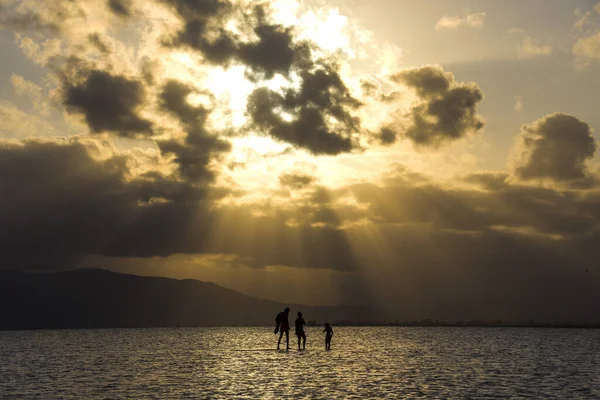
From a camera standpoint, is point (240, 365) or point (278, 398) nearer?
point (278, 398)

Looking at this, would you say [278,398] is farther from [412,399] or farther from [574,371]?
[574,371]

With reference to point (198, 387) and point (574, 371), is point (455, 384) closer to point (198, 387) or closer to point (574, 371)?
point (198, 387)

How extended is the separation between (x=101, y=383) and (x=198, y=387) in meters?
7.49

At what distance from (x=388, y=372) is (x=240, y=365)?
42.4 ft

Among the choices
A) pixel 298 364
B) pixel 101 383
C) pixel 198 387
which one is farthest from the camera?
pixel 298 364

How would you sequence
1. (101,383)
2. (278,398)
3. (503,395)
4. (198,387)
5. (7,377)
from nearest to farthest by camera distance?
(278,398) < (503,395) < (198,387) < (101,383) < (7,377)

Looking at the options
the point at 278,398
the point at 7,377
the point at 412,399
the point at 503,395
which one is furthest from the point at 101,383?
the point at 503,395

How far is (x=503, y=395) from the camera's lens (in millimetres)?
35344

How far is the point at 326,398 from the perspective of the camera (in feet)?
108

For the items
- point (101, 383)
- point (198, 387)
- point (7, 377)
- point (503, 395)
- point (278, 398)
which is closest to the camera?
point (278, 398)

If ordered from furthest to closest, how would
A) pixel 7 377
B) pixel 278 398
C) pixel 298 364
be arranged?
pixel 298 364 < pixel 7 377 < pixel 278 398

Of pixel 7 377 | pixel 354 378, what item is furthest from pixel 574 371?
pixel 7 377

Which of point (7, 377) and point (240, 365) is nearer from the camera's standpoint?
point (7, 377)

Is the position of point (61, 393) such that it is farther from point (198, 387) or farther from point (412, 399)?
point (412, 399)
